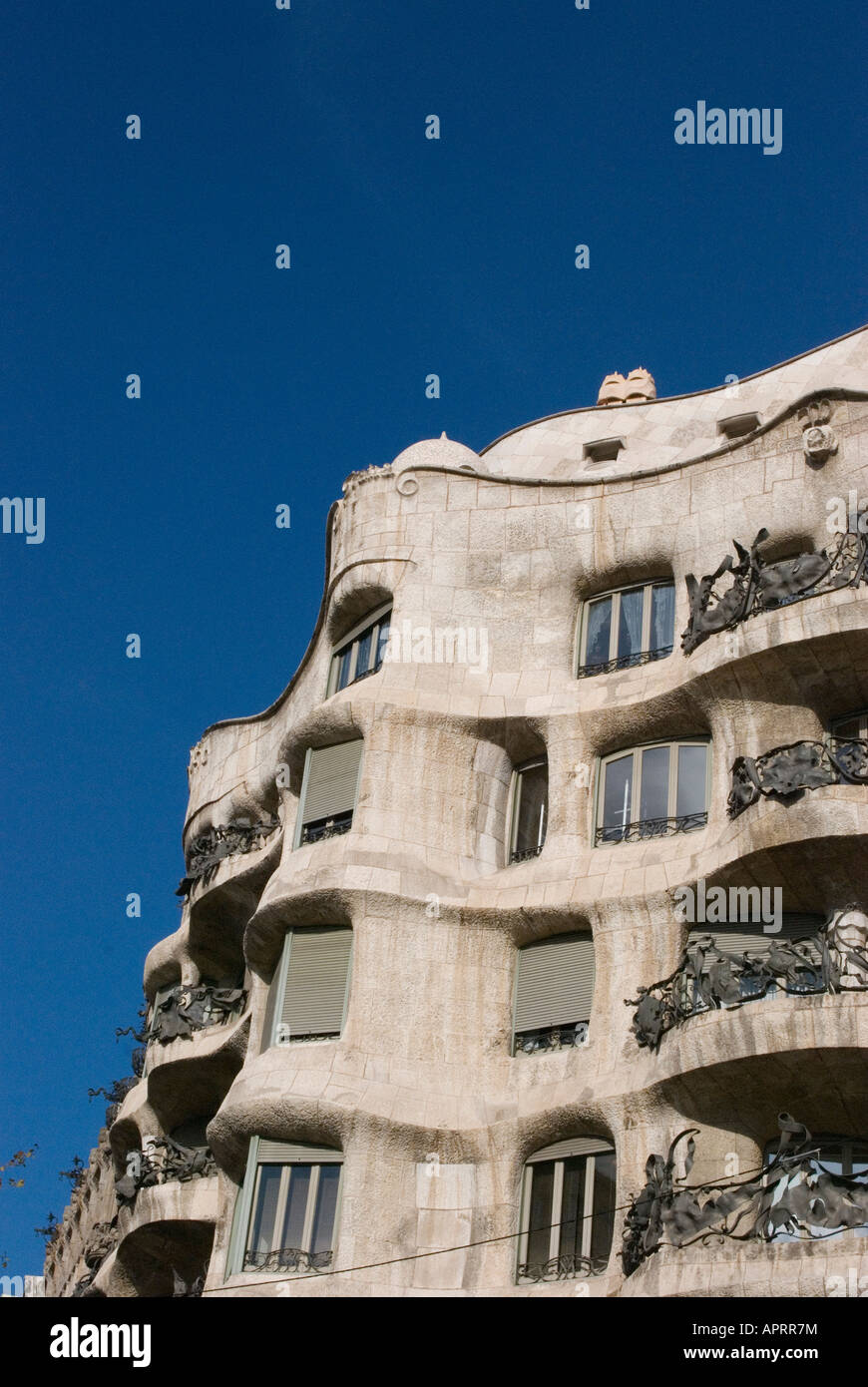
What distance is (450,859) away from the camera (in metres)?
26.9

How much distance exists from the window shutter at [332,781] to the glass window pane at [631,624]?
4.43 metres

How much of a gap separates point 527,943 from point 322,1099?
403 centimetres

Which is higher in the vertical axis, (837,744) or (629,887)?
(837,744)

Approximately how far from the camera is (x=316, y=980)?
1037 inches

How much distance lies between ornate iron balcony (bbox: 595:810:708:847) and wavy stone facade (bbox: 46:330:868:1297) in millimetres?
111

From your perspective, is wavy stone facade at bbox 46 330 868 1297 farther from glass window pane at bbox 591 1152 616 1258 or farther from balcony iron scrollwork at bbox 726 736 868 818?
glass window pane at bbox 591 1152 616 1258

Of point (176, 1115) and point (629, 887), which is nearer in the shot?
point (629, 887)

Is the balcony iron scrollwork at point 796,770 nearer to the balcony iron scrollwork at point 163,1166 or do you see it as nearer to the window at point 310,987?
the window at point 310,987

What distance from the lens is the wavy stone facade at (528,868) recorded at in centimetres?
2320
